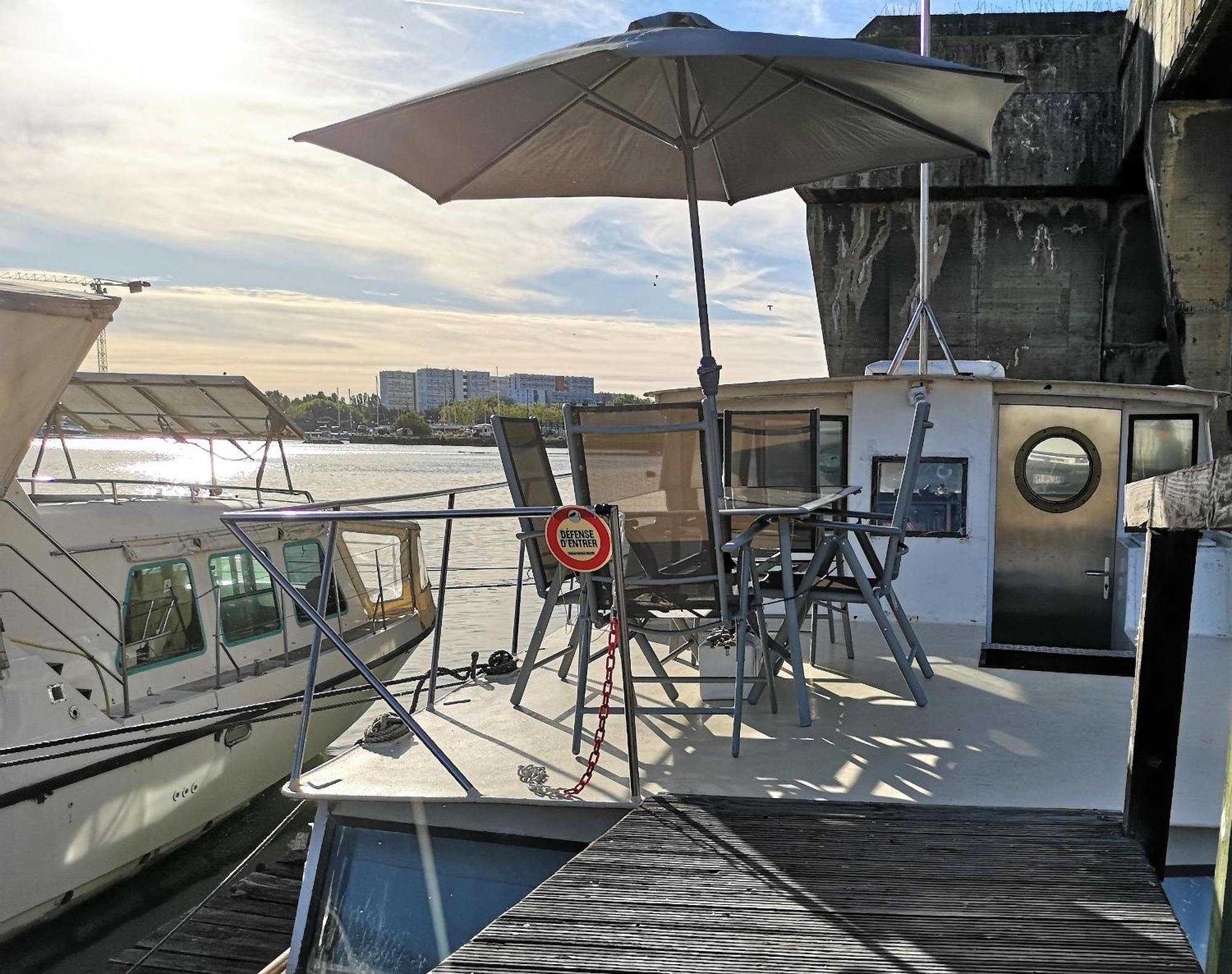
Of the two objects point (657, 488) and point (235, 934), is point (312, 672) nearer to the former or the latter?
point (657, 488)

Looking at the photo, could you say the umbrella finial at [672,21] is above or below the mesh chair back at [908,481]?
above

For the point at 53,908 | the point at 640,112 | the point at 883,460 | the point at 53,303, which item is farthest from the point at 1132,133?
the point at 53,908

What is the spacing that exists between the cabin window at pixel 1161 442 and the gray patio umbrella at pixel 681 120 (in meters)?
2.88

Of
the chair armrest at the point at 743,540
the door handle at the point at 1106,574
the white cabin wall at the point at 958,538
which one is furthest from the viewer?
the door handle at the point at 1106,574

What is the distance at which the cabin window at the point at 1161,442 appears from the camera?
680cm

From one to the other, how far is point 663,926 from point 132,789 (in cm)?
636

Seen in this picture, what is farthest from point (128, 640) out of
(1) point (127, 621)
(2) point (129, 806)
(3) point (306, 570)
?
(3) point (306, 570)

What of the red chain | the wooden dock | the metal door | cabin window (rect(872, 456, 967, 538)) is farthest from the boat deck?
the metal door

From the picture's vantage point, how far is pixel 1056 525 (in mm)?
7336

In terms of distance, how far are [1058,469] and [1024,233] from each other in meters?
9.24

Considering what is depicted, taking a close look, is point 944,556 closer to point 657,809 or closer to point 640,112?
point 640,112

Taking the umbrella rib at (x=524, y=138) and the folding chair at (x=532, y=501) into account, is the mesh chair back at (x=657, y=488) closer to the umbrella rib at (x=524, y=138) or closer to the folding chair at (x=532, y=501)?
the folding chair at (x=532, y=501)

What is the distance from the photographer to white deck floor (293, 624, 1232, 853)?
10.7ft

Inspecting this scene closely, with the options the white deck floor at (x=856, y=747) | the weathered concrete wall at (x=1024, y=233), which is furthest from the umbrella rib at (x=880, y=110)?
the weathered concrete wall at (x=1024, y=233)
